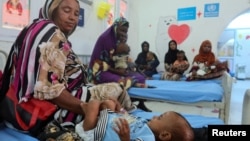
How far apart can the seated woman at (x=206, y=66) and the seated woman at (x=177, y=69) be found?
0.74 ft

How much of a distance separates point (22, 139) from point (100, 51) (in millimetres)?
1611

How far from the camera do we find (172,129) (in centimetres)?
111

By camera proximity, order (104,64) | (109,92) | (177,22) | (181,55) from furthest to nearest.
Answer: (177,22) < (181,55) < (104,64) < (109,92)

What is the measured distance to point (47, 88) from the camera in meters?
1.07

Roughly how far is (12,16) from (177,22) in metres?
3.71

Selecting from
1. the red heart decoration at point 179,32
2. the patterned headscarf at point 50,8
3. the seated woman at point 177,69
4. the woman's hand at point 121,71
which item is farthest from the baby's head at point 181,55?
the patterned headscarf at point 50,8

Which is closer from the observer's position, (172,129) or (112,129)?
(112,129)

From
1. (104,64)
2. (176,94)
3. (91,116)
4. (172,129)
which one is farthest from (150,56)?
(91,116)

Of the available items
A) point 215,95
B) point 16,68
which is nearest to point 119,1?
point 215,95

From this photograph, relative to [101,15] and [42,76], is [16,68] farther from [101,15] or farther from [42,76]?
[101,15]

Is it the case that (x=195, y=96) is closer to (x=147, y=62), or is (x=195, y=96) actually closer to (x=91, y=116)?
(x=91, y=116)

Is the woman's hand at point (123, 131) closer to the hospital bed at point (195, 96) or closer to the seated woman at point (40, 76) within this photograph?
the seated woman at point (40, 76)

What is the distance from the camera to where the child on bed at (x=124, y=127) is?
0.99 metres

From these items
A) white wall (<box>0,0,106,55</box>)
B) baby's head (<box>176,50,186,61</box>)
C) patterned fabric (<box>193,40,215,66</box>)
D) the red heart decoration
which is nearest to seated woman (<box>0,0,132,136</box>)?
white wall (<box>0,0,106,55</box>)
